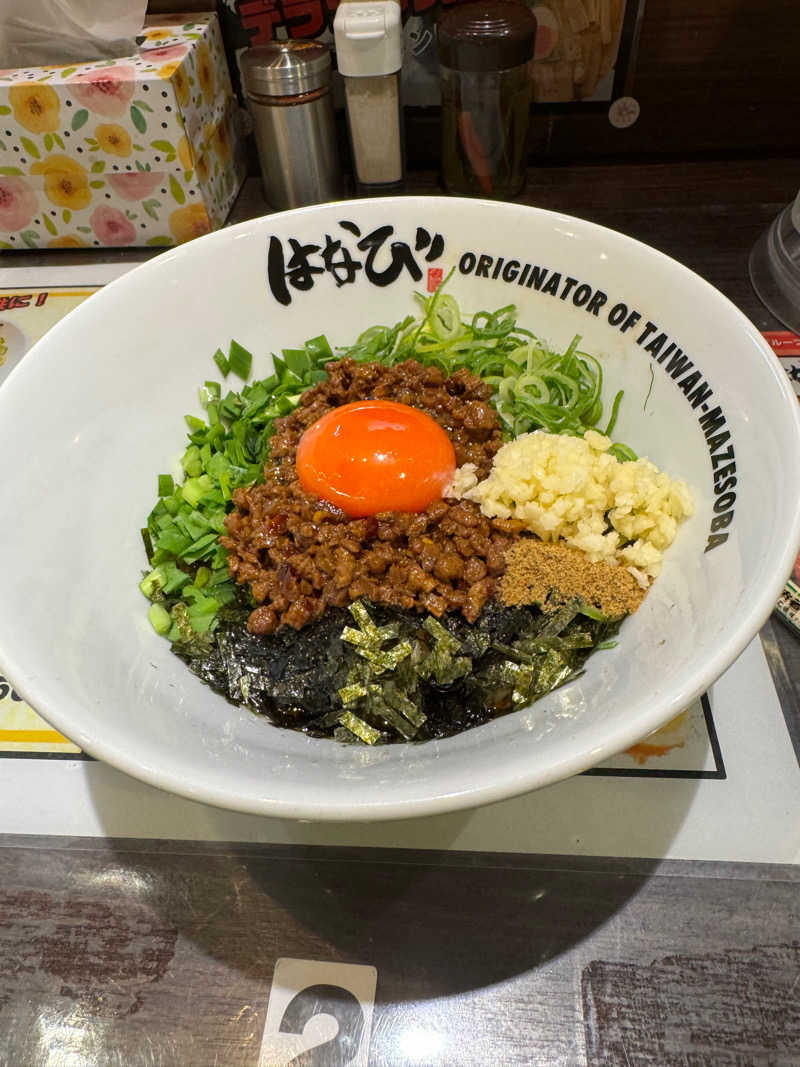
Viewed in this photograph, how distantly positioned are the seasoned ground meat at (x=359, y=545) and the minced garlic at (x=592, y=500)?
0.09 metres

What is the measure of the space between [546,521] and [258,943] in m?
1.04

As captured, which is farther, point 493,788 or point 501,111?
point 501,111

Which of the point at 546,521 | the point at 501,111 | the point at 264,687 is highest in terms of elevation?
the point at 501,111

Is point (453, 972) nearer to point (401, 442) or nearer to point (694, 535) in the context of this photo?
point (694, 535)

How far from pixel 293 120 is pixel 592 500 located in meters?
2.03

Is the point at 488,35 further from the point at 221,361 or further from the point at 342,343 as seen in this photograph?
the point at 221,361

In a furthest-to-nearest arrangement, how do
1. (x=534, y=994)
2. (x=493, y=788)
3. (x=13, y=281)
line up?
(x=13, y=281)
(x=534, y=994)
(x=493, y=788)

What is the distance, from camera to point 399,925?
4.25 feet

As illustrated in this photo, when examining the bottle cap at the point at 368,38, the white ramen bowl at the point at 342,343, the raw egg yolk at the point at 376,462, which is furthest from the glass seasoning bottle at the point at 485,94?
the raw egg yolk at the point at 376,462

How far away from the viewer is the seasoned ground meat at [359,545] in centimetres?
152

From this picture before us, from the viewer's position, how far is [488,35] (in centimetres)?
224

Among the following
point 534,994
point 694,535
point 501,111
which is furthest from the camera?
point 501,111

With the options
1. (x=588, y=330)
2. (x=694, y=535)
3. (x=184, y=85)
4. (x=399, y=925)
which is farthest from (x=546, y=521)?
(x=184, y=85)

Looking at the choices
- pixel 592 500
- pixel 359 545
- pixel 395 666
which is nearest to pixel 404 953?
pixel 395 666
